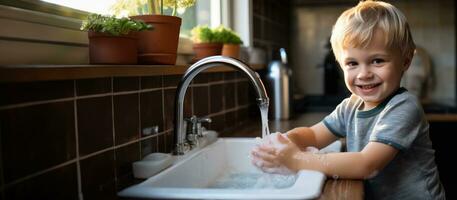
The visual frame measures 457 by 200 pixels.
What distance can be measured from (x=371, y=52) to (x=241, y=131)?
2.49ft

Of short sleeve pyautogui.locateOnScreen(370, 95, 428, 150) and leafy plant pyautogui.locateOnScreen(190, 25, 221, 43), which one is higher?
leafy plant pyautogui.locateOnScreen(190, 25, 221, 43)

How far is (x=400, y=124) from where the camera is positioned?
3.39 ft

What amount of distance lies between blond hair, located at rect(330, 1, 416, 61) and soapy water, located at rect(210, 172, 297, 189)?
1.11 feet

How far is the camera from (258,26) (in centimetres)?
233

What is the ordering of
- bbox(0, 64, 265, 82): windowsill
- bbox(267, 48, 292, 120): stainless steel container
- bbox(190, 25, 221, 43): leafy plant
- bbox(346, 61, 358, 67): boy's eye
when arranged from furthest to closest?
1. bbox(267, 48, 292, 120): stainless steel container
2. bbox(190, 25, 221, 43): leafy plant
3. bbox(346, 61, 358, 67): boy's eye
4. bbox(0, 64, 265, 82): windowsill

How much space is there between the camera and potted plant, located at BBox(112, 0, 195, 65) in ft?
3.95

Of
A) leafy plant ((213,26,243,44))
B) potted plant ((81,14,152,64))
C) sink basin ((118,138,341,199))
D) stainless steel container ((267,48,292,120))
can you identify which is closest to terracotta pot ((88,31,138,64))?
potted plant ((81,14,152,64))

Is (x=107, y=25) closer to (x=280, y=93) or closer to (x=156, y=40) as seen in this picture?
(x=156, y=40)

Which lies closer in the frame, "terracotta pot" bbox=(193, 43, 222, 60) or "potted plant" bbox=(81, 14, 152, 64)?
"potted plant" bbox=(81, 14, 152, 64)

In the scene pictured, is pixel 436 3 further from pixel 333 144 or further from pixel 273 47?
pixel 333 144

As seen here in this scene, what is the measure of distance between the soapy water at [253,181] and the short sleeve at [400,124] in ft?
0.76

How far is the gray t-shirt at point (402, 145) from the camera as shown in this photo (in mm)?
1032

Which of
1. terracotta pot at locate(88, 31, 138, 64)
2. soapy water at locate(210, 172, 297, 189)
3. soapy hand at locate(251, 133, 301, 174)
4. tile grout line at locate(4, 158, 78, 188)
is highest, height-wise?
terracotta pot at locate(88, 31, 138, 64)

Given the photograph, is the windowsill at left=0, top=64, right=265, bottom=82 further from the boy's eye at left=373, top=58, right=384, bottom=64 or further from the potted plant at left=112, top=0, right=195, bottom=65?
the boy's eye at left=373, top=58, right=384, bottom=64
